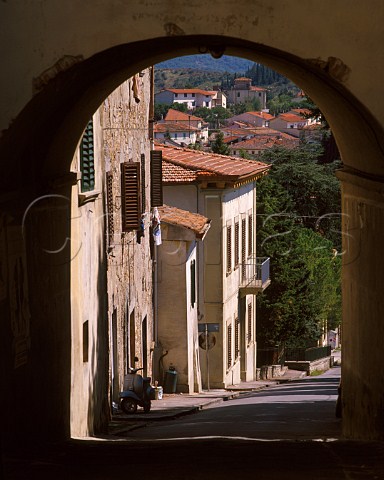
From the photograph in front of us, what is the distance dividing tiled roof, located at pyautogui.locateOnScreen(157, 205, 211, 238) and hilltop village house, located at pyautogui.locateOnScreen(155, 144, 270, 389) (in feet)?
4.56

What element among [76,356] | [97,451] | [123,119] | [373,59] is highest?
[123,119]

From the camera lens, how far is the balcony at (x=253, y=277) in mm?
34531

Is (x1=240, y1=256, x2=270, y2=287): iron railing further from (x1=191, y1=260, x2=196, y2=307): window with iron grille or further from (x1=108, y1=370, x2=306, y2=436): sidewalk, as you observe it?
(x1=191, y1=260, x2=196, y2=307): window with iron grille

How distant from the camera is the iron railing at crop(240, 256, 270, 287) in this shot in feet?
114

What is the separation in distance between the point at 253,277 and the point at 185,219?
8.86 m

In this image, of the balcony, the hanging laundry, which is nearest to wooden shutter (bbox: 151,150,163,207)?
the hanging laundry

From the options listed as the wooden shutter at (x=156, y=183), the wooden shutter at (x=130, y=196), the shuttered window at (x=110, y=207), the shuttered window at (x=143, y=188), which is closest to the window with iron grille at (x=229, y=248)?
the wooden shutter at (x=156, y=183)

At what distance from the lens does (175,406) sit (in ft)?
73.2

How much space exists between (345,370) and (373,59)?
546 cm

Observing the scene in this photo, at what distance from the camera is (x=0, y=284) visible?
971 centimetres

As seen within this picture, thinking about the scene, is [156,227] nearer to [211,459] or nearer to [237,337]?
[237,337]

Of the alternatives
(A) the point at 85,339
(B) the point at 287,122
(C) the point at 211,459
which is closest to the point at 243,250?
(A) the point at 85,339

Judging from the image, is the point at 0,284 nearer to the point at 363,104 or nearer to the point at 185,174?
the point at 363,104

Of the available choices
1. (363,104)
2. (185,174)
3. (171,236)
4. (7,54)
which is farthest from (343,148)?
(185,174)
